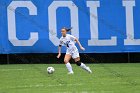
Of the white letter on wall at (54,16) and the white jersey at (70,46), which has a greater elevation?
the white letter on wall at (54,16)

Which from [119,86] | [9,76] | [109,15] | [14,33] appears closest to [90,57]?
[109,15]

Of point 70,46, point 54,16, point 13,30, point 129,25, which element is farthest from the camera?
point 129,25

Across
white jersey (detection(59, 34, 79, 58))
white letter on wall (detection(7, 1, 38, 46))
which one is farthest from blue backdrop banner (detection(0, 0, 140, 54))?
white jersey (detection(59, 34, 79, 58))

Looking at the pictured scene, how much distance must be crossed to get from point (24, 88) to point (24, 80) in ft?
9.03

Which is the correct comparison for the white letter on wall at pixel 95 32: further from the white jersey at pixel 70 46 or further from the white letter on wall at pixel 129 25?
the white jersey at pixel 70 46

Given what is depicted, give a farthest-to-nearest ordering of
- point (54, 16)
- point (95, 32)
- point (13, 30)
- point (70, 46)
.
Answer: point (95, 32) < point (54, 16) < point (13, 30) < point (70, 46)

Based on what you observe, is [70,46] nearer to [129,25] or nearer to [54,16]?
[54,16]

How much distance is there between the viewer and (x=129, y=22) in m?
27.4

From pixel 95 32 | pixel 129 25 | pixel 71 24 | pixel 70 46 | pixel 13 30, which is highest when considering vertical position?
pixel 71 24

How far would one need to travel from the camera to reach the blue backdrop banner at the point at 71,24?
26.7 metres

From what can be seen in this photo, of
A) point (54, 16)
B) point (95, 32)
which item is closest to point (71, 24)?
point (54, 16)

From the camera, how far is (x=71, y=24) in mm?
27188

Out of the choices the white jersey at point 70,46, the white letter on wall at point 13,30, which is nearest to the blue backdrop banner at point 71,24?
the white letter on wall at point 13,30

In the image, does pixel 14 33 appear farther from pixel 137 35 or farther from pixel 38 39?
pixel 137 35
